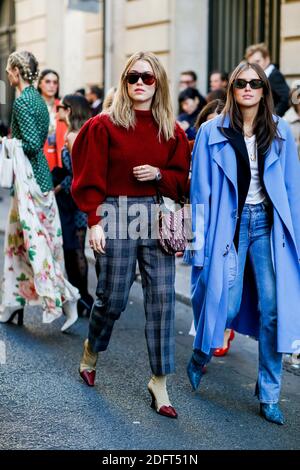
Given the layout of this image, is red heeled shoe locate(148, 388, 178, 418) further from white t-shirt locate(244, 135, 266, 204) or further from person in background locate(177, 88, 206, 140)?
person in background locate(177, 88, 206, 140)

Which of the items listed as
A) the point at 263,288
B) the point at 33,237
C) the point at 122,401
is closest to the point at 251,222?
the point at 263,288

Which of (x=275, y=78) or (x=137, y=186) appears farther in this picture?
(x=275, y=78)

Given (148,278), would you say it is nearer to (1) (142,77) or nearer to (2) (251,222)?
(2) (251,222)

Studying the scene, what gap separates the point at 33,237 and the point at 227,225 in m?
2.25

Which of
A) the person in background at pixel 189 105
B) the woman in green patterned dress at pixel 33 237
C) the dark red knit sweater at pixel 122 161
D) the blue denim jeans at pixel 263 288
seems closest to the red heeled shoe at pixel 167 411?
the blue denim jeans at pixel 263 288

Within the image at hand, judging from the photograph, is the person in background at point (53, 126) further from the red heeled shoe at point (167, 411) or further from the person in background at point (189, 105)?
the red heeled shoe at point (167, 411)

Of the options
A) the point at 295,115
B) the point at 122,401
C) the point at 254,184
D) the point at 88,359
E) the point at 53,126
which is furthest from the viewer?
the point at 53,126

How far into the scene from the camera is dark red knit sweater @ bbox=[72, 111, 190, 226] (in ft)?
16.0

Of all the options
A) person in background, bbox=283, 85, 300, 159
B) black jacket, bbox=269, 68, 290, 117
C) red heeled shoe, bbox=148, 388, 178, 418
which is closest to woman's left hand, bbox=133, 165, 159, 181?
red heeled shoe, bbox=148, 388, 178, 418

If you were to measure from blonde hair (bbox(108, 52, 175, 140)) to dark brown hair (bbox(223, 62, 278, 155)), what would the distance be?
0.34 metres

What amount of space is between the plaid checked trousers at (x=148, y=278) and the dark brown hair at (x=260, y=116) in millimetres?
630

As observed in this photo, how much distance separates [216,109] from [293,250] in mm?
1591

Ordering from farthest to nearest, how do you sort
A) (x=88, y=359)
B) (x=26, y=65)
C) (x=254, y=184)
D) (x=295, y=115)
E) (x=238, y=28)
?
(x=238, y=28), (x=295, y=115), (x=26, y=65), (x=88, y=359), (x=254, y=184)

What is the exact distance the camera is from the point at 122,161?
486 centimetres
